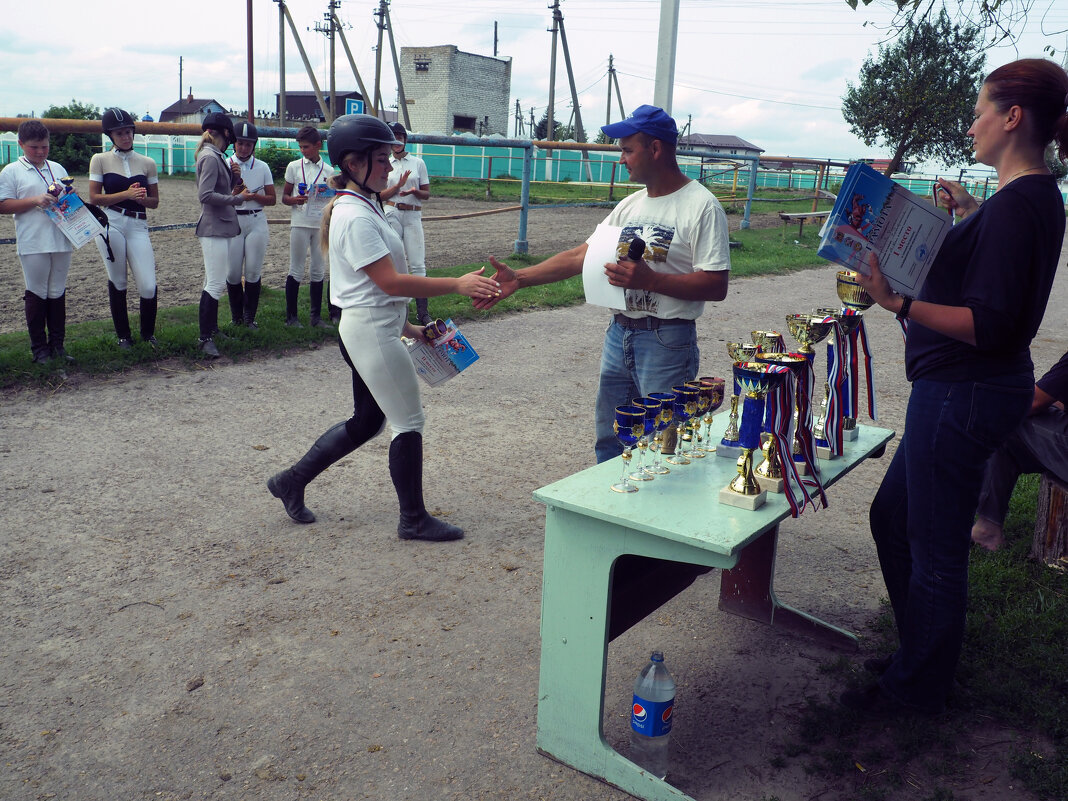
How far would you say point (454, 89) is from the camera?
2335 inches

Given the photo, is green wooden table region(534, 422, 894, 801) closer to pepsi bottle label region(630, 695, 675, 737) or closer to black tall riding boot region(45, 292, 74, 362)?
pepsi bottle label region(630, 695, 675, 737)

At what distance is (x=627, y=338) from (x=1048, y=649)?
198 centimetres

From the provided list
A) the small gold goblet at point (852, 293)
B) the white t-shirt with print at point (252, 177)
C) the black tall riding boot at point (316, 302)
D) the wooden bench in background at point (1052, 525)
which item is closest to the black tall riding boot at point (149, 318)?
the white t-shirt with print at point (252, 177)

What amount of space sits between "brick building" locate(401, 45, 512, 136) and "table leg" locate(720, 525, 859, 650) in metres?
57.8

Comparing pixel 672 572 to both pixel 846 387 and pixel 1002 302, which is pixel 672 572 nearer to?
pixel 846 387

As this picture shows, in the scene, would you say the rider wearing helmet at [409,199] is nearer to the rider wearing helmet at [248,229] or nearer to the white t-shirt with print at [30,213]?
the rider wearing helmet at [248,229]

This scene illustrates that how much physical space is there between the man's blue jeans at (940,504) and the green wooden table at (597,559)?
17.0 inches

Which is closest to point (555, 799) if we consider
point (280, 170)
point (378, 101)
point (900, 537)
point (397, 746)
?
point (397, 746)

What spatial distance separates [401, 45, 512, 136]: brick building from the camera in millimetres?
59000

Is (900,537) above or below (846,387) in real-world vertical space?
below

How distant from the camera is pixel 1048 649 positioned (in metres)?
3.34

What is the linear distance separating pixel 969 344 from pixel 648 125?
1510 mm

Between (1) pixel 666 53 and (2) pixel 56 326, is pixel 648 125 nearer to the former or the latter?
(1) pixel 666 53

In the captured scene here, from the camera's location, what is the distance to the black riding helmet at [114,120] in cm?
673
